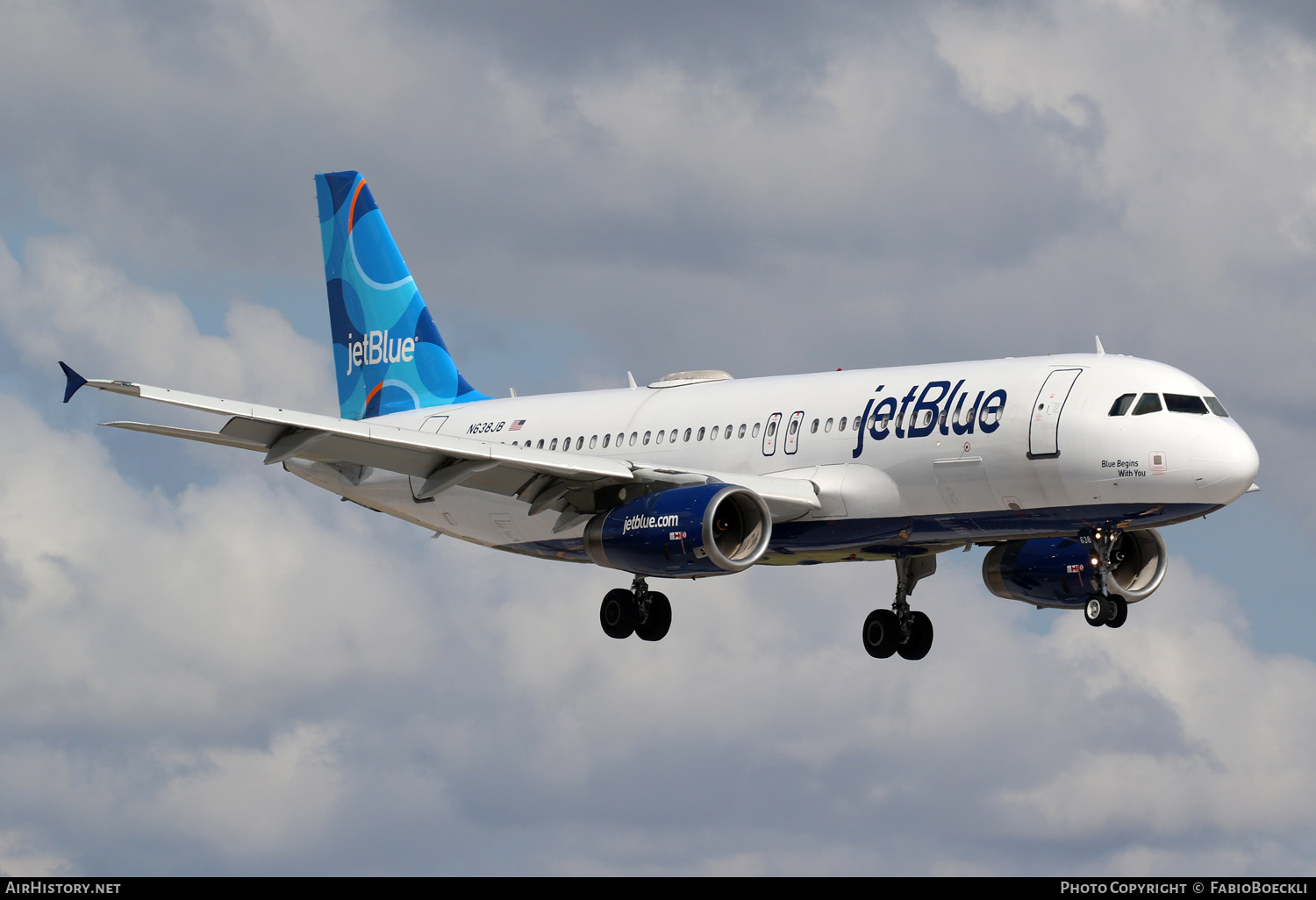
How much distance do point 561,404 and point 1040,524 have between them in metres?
13.9

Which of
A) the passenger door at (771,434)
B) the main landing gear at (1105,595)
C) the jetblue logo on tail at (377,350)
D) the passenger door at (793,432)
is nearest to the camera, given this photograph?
the main landing gear at (1105,595)

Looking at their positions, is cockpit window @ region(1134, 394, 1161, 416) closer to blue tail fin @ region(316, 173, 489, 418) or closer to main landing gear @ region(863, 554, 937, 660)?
main landing gear @ region(863, 554, 937, 660)

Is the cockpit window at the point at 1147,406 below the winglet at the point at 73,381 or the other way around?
the other way around

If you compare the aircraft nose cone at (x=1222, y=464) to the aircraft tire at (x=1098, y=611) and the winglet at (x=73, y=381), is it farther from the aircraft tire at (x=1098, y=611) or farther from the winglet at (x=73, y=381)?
the winglet at (x=73, y=381)

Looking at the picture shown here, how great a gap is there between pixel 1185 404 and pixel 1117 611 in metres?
5.17

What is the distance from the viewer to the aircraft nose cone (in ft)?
107

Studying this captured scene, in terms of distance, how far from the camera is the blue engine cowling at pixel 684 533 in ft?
113

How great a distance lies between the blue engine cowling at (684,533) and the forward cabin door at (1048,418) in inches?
216

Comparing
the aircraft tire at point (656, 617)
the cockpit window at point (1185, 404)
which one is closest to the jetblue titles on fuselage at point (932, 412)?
the cockpit window at point (1185, 404)

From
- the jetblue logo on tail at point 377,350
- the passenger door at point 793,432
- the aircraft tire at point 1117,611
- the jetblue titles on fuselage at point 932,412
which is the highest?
the jetblue logo on tail at point 377,350

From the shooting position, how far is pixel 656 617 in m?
40.8

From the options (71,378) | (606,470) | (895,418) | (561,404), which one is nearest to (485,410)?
(561,404)

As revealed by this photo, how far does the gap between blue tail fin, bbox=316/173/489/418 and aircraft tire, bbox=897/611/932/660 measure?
13876mm

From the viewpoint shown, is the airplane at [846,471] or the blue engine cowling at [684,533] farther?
the blue engine cowling at [684,533]
